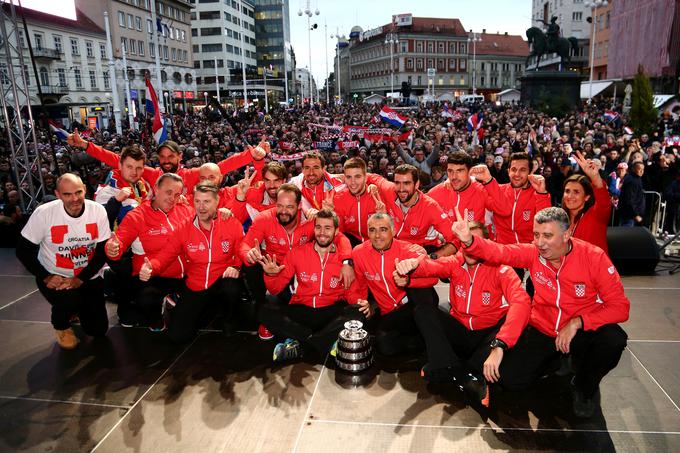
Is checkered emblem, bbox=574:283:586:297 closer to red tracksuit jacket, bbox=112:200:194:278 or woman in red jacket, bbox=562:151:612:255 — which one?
woman in red jacket, bbox=562:151:612:255

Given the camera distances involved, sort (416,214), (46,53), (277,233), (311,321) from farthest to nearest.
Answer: (46,53)
(416,214)
(277,233)
(311,321)

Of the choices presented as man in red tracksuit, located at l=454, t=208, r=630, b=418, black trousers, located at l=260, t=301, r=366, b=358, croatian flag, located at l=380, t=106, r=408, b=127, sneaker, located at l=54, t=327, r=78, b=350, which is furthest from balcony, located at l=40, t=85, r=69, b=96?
man in red tracksuit, located at l=454, t=208, r=630, b=418

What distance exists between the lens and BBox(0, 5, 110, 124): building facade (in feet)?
140

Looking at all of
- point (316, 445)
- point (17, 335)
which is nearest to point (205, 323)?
point (17, 335)

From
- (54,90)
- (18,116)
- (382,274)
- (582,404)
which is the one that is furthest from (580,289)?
(54,90)

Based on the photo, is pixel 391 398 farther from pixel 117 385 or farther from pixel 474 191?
pixel 474 191

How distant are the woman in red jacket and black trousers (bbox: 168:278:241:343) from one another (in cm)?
355

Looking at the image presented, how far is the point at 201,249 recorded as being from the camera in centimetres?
504

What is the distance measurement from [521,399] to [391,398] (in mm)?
1046

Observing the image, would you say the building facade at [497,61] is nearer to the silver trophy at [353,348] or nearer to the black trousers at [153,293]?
the black trousers at [153,293]

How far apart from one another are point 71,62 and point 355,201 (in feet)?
168

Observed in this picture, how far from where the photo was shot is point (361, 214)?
19.5ft

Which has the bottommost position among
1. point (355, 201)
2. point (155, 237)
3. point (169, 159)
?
point (155, 237)

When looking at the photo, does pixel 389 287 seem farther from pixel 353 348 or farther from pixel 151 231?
pixel 151 231
